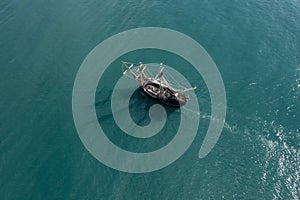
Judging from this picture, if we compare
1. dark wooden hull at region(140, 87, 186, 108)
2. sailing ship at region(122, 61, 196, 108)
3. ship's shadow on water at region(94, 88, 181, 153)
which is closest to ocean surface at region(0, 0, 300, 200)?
ship's shadow on water at region(94, 88, 181, 153)

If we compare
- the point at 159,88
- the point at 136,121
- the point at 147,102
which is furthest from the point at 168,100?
the point at 136,121

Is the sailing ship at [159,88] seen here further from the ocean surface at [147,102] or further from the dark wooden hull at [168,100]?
the ocean surface at [147,102]

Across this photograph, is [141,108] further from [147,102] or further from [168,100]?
[168,100]

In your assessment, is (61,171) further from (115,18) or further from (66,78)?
(115,18)

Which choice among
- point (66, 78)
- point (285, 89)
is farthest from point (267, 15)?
point (66, 78)

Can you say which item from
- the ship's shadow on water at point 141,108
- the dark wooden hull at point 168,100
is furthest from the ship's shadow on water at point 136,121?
→ the dark wooden hull at point 168,100

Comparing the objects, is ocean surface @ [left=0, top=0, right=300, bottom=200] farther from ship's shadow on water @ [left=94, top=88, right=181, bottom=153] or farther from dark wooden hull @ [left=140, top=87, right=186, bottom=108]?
dark wooden hull @ [left=140, top=87, right=186, bottom=108]

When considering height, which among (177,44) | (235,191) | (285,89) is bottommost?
(235,191)
